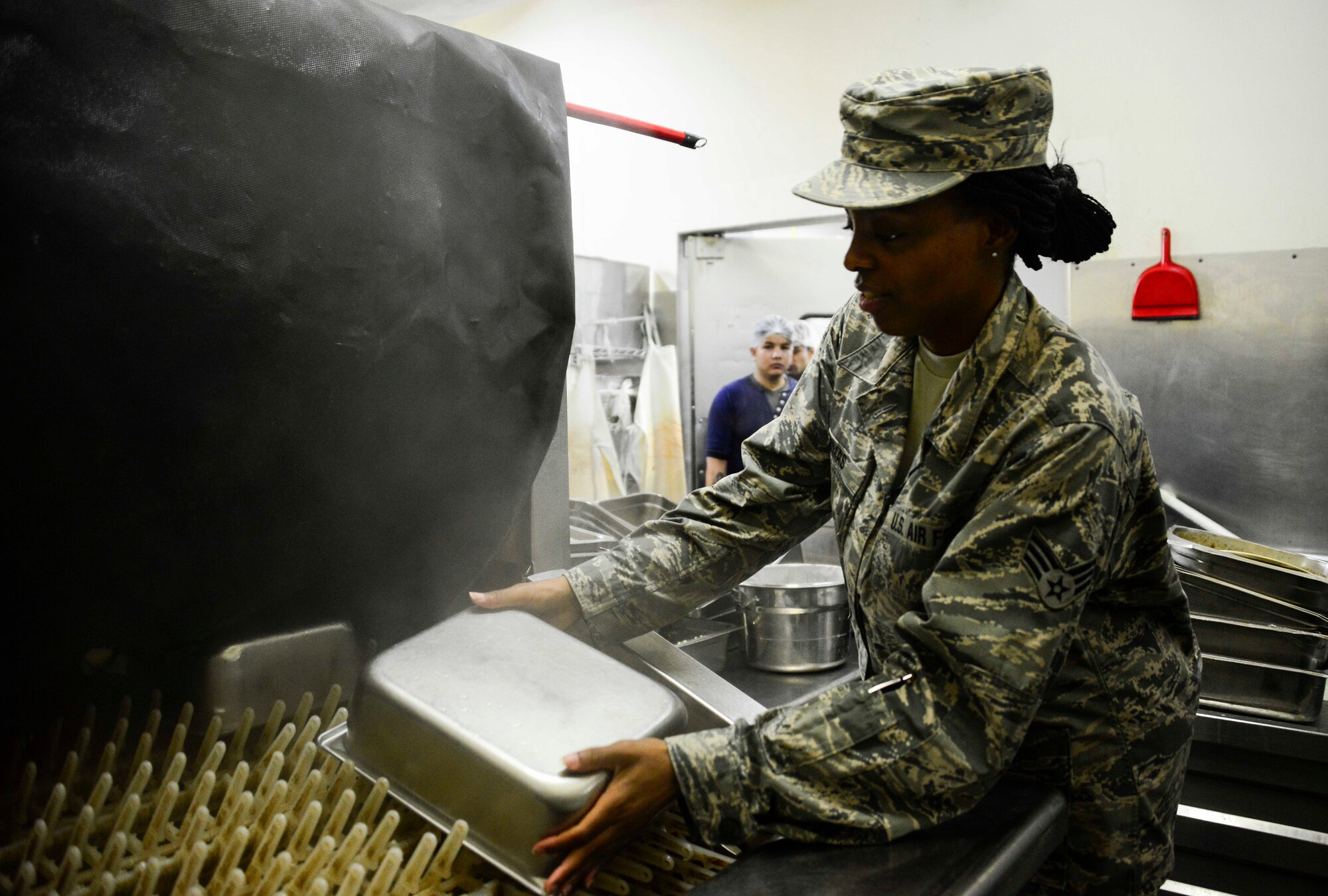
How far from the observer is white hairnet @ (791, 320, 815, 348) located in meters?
3.66

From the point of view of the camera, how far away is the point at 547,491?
1.26 m

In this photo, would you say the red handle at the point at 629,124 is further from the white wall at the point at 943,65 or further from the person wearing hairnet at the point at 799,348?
the person wearing hairnet at the point at 799,348

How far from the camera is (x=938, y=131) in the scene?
0.86 m

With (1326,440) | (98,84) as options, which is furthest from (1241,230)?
(98,84)

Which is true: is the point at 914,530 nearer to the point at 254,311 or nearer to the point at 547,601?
the point at 547,601

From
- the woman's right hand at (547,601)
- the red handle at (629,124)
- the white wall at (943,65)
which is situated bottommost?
the woman's right hand at (547,601)

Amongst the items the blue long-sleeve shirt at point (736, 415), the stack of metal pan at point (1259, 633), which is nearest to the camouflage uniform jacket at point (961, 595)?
the stack of metal pan at point (1259, 633)

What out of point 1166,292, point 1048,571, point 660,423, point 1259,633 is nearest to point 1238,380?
point 1166,292

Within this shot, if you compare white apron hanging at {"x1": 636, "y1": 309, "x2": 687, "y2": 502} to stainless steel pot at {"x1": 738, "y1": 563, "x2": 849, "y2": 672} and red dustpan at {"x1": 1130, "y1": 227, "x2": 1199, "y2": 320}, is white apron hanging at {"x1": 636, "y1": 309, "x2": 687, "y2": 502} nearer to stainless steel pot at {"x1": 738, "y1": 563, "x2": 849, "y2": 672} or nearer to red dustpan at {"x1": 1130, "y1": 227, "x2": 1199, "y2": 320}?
red dustpan at {"x1": 1130, "y1": 227, "x2": 1199, "y2": 320}

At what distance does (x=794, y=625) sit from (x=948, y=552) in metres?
0.68

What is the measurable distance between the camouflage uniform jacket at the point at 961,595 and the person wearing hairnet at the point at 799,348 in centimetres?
250

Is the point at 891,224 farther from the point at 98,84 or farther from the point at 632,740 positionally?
the point at 98,84

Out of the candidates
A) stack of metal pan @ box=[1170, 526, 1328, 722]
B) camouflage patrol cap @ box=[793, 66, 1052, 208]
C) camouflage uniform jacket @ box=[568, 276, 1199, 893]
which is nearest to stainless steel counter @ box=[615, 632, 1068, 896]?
camouflage uniform jacket @ box=[568, 276, 1199, 893]

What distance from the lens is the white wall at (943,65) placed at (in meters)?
2.67
